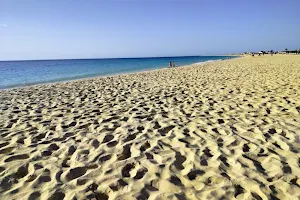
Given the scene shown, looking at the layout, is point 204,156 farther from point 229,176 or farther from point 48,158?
point 48,158

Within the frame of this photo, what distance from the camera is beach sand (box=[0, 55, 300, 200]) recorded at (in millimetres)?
2570

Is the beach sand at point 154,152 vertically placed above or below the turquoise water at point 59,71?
above

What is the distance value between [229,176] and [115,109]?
150 inches

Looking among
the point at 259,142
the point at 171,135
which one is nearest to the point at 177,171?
the point at 171,135

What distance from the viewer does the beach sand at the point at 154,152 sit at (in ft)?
8.43

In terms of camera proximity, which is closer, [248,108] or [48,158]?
[48,158]

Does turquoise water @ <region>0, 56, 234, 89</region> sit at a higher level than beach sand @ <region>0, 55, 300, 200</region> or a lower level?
lower

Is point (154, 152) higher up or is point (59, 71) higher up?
point (154, 152)

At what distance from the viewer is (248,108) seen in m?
5.62

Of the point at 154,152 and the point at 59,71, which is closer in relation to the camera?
the point at 154,152

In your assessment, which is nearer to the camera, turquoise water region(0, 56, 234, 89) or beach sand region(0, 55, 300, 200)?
beach sand region(0, 55, 300, 200)

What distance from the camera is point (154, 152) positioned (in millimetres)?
3426

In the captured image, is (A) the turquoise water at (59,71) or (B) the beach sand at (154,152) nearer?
(B) the beach sand at (154,152)

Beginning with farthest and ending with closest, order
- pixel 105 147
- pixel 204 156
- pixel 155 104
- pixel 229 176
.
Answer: pixel 155 104
pixel 105 147
pixel 204 156
pixel 229 176
